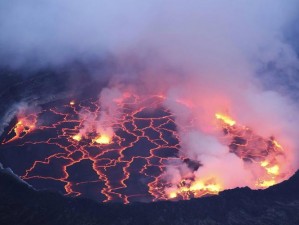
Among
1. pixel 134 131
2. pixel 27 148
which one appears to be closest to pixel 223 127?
pixel 134 131

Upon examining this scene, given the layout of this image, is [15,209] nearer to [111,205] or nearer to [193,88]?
[111,205]

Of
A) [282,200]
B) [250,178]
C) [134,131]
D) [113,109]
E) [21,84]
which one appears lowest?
[282,200]

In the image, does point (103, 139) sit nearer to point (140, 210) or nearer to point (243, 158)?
point (243, 158)

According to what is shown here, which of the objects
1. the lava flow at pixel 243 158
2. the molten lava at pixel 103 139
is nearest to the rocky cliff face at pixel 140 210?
the lava flow at pixel 243 158

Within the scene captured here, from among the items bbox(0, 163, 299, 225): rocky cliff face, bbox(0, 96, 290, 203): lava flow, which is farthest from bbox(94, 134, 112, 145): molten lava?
bbox(0, 163, 299, 225): rocky cliff face

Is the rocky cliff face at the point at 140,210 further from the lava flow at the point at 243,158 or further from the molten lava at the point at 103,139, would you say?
the molten lava at the point at 103,139

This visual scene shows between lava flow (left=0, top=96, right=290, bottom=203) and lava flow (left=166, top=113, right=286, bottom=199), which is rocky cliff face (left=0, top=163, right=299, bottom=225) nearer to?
Result: lava flow (left=0, top=96, right=290, bottom=203)
